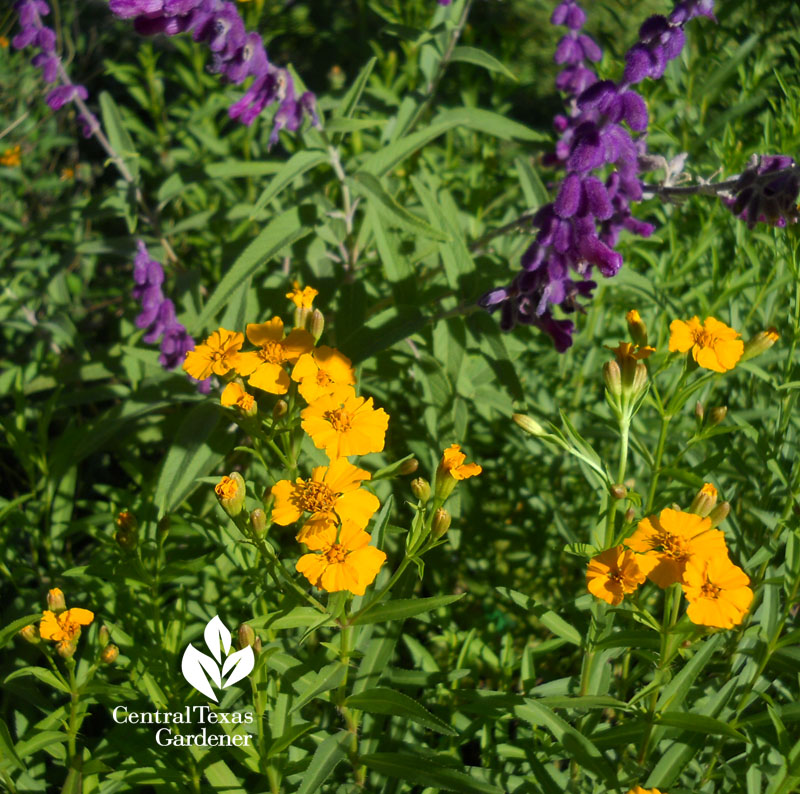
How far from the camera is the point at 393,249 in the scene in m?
2.24

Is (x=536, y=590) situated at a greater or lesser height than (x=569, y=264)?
lesser

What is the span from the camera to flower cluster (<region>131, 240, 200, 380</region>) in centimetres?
226

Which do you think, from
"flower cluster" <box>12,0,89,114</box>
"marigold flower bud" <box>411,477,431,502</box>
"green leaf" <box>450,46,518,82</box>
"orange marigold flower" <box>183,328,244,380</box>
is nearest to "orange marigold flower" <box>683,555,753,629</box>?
"marigold flower bud" <box>411,477,431,502</box>

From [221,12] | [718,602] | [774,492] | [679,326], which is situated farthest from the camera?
[221,12]

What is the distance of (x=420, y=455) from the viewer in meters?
2.30

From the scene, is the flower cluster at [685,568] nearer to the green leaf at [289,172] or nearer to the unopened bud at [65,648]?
the unopened bud at [65,648]

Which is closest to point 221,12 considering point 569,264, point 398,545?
point 569,264

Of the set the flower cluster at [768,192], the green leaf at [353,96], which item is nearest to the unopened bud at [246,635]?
the flower cluster at [768,192]

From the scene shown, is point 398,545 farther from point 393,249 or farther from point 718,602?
point 718,602

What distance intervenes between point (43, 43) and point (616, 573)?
2564 millimetres

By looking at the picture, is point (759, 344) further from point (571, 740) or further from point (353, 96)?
point (353, 96)

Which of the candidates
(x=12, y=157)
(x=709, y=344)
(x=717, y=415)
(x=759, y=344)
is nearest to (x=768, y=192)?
(x=759, y=344)

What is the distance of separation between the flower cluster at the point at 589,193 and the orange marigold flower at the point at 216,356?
0.77 meters

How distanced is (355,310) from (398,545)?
0.81 meters
